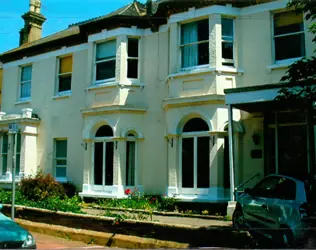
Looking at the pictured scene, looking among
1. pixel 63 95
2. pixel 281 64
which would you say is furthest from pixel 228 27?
pixel 63 95

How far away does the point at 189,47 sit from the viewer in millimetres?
15258

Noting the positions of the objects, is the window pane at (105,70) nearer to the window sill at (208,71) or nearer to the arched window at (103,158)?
the arched window at (103,158)

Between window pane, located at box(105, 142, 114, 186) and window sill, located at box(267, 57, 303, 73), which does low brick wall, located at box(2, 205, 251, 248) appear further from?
window sill, located at box(267, 57, 303, 73)

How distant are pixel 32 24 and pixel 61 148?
335 inches

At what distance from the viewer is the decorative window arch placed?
14258 mm

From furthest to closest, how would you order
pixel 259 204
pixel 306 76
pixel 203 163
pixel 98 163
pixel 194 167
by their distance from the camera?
pixel 98 163 → pixel 194 167 → pixel 203 163 → pixel 259 204 → pixel 306 76

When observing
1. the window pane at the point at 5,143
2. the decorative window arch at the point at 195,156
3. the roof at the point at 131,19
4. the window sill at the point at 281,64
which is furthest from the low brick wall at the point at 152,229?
the window pane at the point at 5,143

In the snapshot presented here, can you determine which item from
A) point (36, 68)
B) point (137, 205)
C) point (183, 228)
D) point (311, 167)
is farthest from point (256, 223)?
point (36, 68)

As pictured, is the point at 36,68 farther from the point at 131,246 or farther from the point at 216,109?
the point at 131,246

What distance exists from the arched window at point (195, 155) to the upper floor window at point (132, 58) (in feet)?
11.5

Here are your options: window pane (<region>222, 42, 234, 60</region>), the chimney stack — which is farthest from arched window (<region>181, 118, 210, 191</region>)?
the chimney stack

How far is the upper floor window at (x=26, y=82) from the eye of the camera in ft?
69.2

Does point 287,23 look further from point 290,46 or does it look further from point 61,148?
point 61,148

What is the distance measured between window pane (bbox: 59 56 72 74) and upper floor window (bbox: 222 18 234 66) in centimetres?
784
